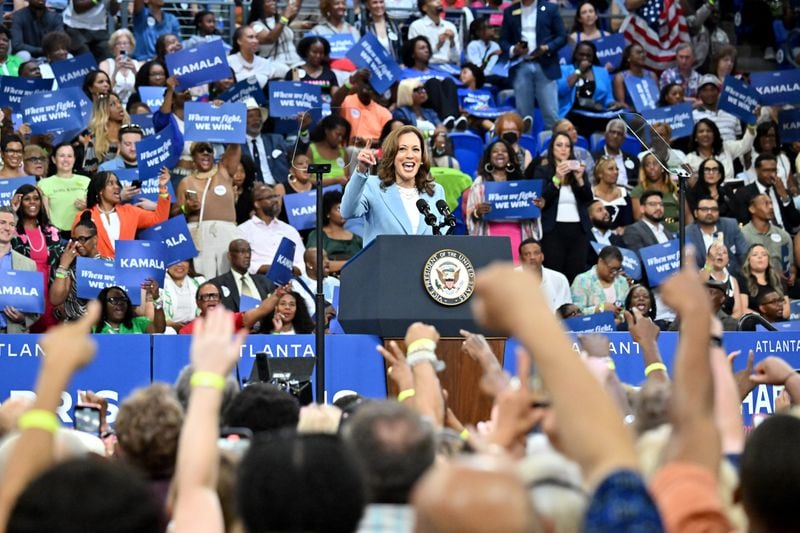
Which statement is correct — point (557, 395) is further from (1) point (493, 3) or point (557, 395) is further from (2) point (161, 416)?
(1) point (493, 3)

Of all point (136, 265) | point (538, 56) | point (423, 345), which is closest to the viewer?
point (423, 345)

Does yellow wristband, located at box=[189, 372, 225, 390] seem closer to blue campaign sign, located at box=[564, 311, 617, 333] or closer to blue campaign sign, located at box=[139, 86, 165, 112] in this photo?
blue campaign sign, located at box=[564, 311, 617, 333]

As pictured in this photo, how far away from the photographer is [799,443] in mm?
2414

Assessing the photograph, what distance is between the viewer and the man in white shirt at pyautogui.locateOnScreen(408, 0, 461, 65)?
1533cm

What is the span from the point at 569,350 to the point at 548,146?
1100 cm

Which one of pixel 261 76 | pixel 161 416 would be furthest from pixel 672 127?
pixel 161 416

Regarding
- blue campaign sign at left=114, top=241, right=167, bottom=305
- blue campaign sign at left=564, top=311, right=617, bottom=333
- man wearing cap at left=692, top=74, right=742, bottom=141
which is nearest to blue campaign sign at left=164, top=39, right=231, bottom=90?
blue campaign sign at left=114, top=241, right=167, bottom=305

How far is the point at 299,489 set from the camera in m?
2.29

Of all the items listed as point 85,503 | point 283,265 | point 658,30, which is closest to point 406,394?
point 85,503

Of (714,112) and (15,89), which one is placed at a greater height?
(15,89)

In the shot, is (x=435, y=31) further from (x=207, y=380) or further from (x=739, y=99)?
(x=207, y=380)

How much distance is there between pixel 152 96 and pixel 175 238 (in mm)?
3078

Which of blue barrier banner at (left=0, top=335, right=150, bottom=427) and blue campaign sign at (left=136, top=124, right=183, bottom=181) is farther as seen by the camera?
blue campaign sign at (left=136, top=124, right=183, bottom=181)

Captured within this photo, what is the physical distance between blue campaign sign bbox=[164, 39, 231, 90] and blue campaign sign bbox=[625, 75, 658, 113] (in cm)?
491
